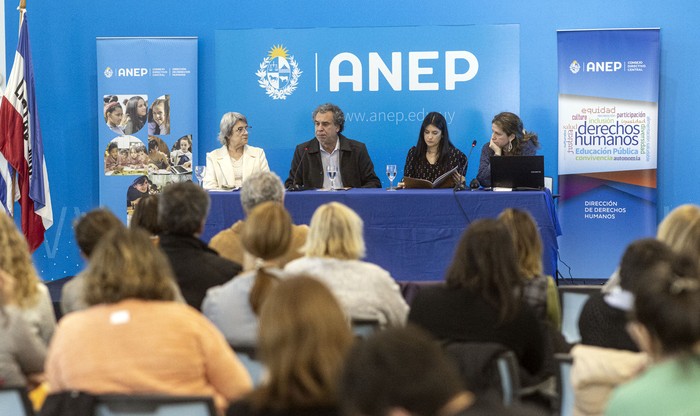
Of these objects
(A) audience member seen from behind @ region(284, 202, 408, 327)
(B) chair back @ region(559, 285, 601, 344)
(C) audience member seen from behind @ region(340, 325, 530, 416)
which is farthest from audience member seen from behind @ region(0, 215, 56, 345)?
(C) audience member seen from behind @ region(340, 325, 530, 416)

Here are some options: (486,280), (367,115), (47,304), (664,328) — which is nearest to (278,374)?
→ (664,328)

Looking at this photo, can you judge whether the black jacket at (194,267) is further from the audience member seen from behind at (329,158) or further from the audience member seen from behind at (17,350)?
the audience member seen from behind at (329,158)

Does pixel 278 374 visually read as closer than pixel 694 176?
Yes

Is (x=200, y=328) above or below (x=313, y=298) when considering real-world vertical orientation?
below

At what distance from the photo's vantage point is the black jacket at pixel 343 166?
22.7ft

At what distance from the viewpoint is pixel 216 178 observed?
6695mm

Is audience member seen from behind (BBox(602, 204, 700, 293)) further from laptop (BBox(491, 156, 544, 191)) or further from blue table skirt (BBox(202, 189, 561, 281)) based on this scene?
laptop (BBox(491, 156, 544, 191))

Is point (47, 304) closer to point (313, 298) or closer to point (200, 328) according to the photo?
point (200, 328)

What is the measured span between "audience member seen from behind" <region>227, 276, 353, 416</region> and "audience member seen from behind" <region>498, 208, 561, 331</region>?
1.73m

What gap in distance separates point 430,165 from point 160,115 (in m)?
2.78

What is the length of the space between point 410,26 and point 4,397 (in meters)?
6.35

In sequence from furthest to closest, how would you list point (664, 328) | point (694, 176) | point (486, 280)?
point (694, 176)
point (486, 280)
point (664, 328)

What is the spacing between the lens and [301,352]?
1716 millimetres

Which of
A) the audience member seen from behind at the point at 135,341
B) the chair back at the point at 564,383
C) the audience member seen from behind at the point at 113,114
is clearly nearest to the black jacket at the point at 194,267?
the audience member seen from behind at the point at 135,341
